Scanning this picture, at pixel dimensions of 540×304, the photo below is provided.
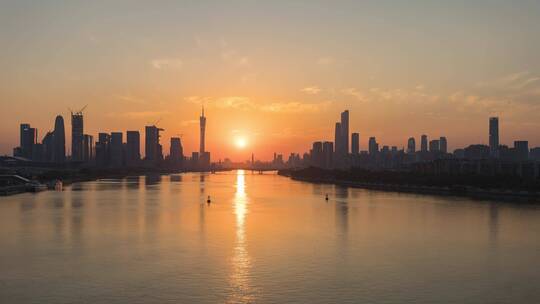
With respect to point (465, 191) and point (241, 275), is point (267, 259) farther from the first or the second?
point (465, 191)

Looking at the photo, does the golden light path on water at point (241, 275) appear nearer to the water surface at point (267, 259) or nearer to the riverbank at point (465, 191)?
the water surface at point (267, 259)

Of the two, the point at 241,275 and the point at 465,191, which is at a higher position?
the point at 465,191

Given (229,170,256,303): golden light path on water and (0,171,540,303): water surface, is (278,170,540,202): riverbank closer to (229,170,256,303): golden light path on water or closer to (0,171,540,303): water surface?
(0,171,540,303): water surface

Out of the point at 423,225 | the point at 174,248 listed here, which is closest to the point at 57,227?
the point at 174,248

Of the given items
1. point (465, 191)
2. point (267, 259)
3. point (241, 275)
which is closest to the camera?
point (241, 275)

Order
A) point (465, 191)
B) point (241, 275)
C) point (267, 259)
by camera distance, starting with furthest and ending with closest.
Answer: point (465, 191)
point (267, 259)
point (241, 275)

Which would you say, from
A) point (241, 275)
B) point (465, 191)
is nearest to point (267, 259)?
point (241, 275)

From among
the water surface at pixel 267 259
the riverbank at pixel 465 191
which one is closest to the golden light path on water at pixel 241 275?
the water surface at pixel 267 259

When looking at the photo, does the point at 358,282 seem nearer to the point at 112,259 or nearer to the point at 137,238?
the point at 112,259
